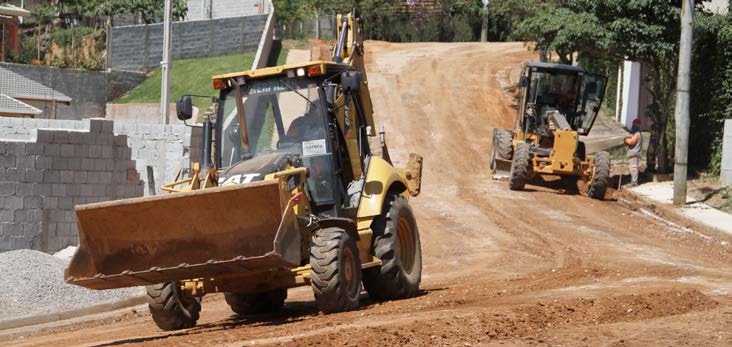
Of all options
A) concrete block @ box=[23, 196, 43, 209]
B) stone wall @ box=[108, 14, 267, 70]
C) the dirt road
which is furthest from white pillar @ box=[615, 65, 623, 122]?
concrete block @ box=[23, 196, 43, 209]

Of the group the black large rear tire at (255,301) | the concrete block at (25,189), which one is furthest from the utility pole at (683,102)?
the concrete block at (25,189)

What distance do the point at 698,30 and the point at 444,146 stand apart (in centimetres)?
858

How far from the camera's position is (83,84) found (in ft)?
140

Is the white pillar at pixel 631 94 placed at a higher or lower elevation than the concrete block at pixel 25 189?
higher

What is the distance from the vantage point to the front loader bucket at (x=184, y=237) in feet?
34.4

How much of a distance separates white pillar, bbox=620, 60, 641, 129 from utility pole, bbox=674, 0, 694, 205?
11.9 meters

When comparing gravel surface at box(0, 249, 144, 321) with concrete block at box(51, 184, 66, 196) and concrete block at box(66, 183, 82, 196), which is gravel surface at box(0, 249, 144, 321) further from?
concrete block at box(66, 183, 82, 196)

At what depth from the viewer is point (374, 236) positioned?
12734 millimetres

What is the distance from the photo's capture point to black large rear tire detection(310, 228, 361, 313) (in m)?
11.0

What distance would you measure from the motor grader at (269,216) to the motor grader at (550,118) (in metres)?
13.0

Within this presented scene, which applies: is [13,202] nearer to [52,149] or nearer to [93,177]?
[52,149]

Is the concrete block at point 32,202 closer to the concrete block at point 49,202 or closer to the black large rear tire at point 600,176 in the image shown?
the concrete block at point 49,202

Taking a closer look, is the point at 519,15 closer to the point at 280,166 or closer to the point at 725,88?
the point at 725,88

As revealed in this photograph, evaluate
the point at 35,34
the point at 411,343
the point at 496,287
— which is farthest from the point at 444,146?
the point at 35,34
